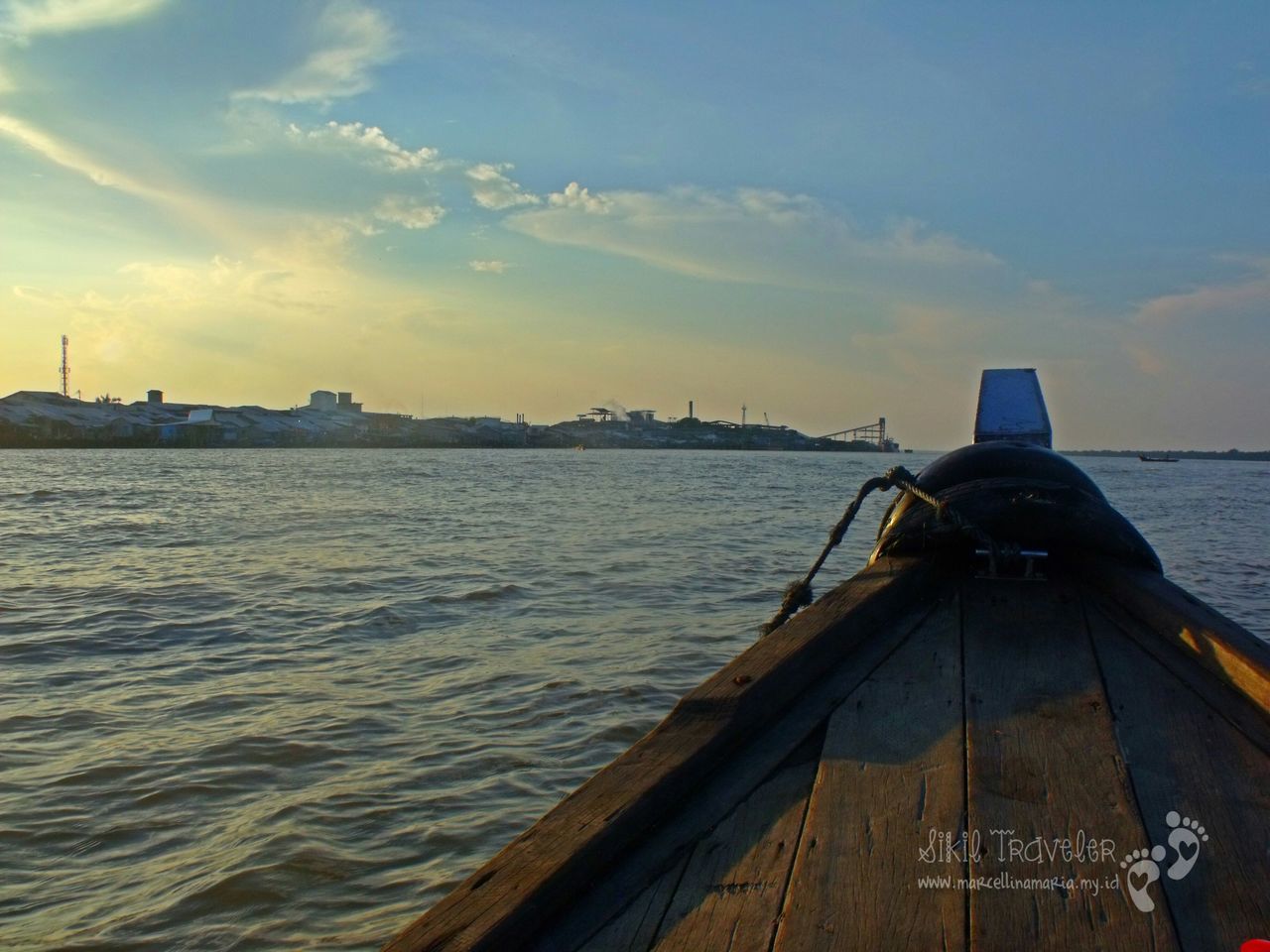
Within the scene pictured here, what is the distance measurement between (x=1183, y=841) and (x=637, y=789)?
127 centimetres

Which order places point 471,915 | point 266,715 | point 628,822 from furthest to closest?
1. point 266,715
2. point 628,822
3. point 471,915

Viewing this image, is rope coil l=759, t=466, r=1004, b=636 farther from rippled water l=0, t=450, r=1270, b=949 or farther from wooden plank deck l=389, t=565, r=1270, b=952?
rippled water l=0, t=450, r=1270, b=949

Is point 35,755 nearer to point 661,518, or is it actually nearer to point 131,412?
point 661,518

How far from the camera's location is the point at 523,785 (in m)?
4.46

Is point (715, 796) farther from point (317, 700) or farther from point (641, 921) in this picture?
point (317, 700)

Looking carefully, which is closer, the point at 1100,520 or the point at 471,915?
the point at 471,915

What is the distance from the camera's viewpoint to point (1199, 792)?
2.28m

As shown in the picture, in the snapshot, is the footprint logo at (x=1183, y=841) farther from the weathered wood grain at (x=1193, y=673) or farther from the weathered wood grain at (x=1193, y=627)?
the weathered wood grain at (x=1193, y=627)

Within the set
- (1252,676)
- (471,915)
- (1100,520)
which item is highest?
(1100,520)

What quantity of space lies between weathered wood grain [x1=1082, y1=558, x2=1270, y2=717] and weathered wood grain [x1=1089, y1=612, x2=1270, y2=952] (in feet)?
0.38

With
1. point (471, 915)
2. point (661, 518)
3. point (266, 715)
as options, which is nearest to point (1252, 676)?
point (471, 915)

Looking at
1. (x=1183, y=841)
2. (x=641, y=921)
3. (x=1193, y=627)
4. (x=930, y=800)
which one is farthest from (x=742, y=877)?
(x=1193, y=627)

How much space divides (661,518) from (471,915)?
18652 millimetres

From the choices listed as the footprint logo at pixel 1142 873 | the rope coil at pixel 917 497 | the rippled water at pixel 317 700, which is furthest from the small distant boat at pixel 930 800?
the rippled water at pixel 317 700
